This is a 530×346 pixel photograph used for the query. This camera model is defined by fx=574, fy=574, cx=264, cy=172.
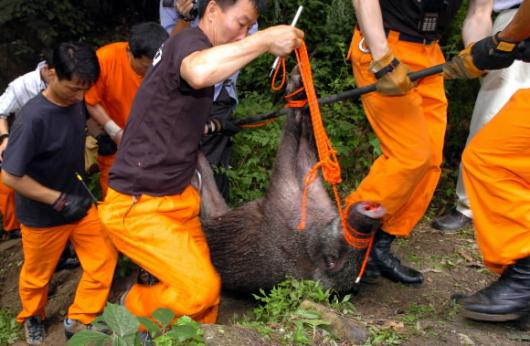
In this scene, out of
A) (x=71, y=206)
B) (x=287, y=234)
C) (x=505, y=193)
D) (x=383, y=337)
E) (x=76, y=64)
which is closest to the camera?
(x=383, y=337)

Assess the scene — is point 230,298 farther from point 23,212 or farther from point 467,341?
point 467,341

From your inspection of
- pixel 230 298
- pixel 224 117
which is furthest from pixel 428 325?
pixel 224 117

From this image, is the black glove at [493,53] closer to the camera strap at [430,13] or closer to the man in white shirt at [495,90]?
the camera strap at [430,13]

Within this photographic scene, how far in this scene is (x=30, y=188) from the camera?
4043mm

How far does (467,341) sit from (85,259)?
2921 mm

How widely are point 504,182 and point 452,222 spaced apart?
2.29 meters

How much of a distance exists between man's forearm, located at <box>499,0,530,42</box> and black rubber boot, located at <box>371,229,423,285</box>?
1.79 m

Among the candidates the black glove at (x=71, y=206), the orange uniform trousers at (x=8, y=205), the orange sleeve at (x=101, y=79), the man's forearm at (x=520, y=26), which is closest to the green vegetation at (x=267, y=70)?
the orange sleeve at (x=101, y=79)

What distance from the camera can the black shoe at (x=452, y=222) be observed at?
5.48 metres

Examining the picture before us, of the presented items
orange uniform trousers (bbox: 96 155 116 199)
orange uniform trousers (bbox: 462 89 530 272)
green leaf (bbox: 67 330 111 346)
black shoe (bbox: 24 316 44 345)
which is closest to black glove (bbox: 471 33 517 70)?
orange uniform trousers (bbox: 462 89 530 272)

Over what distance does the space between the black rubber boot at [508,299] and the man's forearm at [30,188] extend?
9.56ft

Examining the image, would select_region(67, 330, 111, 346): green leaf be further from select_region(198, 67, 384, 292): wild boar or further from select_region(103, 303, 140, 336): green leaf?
select_region(198, 67, 384, 292): wild boar

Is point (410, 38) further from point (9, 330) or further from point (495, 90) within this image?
point (9, 330)

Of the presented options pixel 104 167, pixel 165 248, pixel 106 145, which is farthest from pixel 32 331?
pixel 165 248
